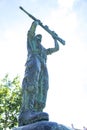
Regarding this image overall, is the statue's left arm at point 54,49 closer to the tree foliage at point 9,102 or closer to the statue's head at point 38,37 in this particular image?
the statue's head at point 38,37

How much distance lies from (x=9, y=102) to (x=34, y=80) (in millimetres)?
24926

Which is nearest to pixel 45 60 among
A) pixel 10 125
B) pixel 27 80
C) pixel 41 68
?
pixel 41 68

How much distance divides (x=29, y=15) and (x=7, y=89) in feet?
81.8

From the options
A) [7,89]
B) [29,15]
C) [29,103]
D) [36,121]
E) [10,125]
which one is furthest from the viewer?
[7,89]

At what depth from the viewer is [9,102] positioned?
32.9m

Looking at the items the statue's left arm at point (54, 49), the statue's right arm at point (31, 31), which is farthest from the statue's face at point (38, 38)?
the statue's left arm at point (54, 49)

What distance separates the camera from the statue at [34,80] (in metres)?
8.17

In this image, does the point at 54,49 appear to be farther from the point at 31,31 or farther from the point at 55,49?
the point at 31,31

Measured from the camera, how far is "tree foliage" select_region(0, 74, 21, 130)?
31.1 metres

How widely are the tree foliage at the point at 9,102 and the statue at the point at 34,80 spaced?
72.6ft

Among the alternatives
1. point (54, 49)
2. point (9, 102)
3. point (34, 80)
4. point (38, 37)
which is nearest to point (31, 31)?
point (38, 37)

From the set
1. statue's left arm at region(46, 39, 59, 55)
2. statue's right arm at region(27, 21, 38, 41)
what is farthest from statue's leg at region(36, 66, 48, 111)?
statue's right arm at region(27, 21, 38, 41)

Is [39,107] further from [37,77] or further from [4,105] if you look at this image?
[4,105]

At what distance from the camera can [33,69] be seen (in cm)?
852
